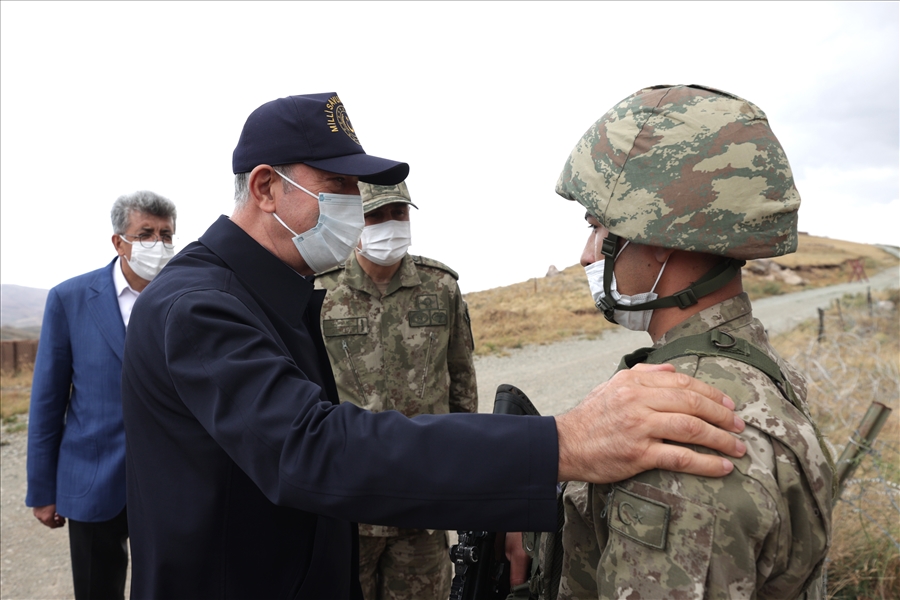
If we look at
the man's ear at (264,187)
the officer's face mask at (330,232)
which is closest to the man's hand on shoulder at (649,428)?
the officer's face mask at (330,232)

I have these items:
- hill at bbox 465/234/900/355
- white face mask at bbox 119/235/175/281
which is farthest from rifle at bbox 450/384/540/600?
hill at bbox 465/234/900/355

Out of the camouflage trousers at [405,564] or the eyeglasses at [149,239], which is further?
the eyeglasses at [149,239]

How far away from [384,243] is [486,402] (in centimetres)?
563

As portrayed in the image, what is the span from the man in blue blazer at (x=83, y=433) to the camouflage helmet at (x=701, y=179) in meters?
2.81

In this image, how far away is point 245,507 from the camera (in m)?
1.74

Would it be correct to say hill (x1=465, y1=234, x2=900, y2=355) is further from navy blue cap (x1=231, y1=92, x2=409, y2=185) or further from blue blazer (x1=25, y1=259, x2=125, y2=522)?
navy blue cap (x1=231, y1=92, x2=409, y2=185)

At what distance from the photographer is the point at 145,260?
3600mm

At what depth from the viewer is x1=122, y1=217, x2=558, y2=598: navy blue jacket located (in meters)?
1.37

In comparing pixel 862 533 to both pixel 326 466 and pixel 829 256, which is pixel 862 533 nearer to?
pixel 326 466

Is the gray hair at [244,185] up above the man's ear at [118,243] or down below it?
above

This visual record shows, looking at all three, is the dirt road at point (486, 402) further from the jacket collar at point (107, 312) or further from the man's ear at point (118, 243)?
the man's ear at point (118, 243)

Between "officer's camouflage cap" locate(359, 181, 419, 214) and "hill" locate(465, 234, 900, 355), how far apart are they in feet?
31.9

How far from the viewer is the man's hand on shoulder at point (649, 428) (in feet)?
4.03

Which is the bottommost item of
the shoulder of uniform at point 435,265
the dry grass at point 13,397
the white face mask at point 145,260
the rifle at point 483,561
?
the dry grass at point 13,397
